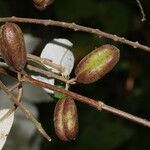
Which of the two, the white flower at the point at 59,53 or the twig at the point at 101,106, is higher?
the twig at the point at 101,106

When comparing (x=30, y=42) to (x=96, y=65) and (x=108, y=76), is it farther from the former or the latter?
(x=108, y=76)

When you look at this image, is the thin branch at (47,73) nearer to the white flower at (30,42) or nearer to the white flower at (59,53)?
the white flower at (59,53)

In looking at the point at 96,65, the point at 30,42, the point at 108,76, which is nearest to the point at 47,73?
the point at 96,65

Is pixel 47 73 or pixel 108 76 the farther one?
pixel 108 76

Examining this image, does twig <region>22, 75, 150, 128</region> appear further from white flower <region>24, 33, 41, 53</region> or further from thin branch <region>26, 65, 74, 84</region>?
white flower <region>24, 33, 41, 53</region>

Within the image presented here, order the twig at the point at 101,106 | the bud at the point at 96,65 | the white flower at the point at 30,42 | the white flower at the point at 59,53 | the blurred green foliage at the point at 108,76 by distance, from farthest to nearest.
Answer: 1. the blurred green foliage at the point at 108,76
2. the white flower at the point at 30,42
3. the white flower at the point at 59,53
4. the bud at the point at 96,65
5. the twig at the point at 101,106

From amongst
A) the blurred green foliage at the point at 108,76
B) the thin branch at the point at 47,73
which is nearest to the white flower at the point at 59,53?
the thin branch at the point at 47,73

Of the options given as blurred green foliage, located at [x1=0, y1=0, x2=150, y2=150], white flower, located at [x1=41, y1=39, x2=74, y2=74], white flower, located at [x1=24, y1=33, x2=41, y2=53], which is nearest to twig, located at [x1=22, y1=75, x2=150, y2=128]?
white flower, located at [x1=41, y1=39, x2=74, y2=74]
